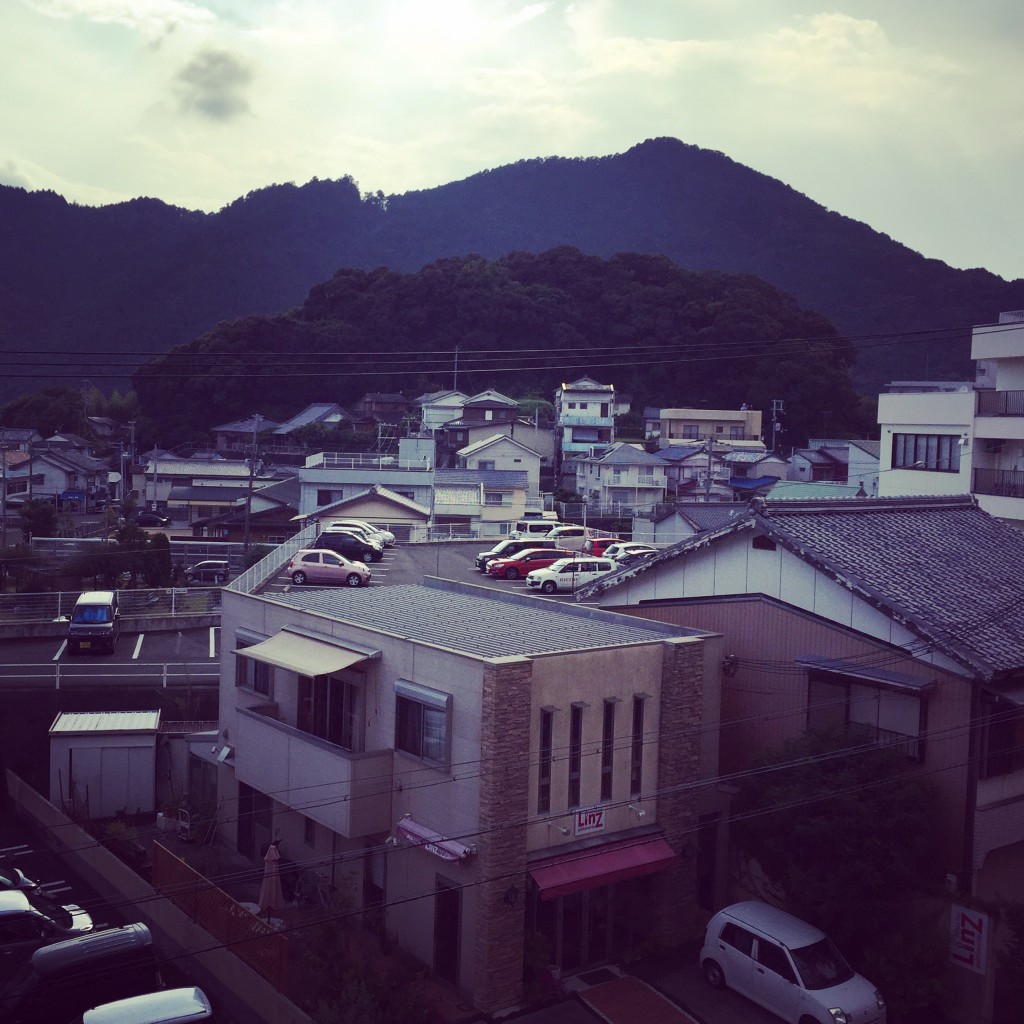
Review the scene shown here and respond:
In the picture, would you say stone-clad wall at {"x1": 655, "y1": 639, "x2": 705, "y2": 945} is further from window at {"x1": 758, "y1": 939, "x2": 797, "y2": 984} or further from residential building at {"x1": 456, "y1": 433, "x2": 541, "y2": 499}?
residential building at {"x1": 456, "y1": 433, "x2": 541, "y2": 499}

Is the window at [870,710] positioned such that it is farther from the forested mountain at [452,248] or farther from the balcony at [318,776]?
the forested mountain at [452,248]

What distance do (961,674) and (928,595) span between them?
150 cm

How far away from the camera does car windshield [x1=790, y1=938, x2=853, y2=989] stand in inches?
400

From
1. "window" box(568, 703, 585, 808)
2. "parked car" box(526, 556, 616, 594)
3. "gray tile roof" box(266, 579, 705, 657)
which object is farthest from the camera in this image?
"parked car" box(526, 556, 616, 594)

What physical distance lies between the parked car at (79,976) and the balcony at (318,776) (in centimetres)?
229

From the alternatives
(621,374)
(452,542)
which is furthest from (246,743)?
(621,374)

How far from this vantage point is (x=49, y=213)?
340 feet

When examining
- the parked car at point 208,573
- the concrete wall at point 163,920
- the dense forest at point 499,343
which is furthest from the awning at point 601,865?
the dense forest at point 499,343

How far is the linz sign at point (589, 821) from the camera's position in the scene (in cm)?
1125

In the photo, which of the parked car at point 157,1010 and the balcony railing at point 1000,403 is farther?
the balcony railing at point 1000,403

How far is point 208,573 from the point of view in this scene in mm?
31578

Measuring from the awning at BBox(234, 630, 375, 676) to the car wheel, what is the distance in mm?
5073

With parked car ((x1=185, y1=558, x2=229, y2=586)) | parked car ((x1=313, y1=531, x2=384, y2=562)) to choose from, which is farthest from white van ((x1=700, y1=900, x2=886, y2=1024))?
parked car ((x1=185, y1=558, x2=229, y2=586))

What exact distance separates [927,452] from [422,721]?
20.1m
